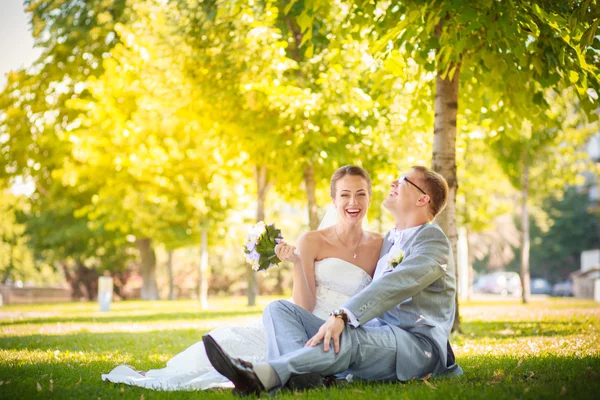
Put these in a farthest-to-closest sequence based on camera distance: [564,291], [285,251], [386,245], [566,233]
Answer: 1. [566,233]
2. [564,291]
3. [386,245]
4. [285,251]

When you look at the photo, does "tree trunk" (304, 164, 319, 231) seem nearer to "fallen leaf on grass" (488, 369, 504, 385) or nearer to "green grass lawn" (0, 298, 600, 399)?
"green grass lawn" (0, 298, 600, 399)

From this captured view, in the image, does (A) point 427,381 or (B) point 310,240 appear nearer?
(A) point 427,381

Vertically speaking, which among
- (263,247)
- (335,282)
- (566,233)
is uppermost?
(566,233)

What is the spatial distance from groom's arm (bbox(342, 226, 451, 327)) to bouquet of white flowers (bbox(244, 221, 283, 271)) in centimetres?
157

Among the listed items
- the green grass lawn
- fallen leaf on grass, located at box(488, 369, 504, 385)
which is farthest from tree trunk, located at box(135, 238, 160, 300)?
fallen leaf on grass, located at box(488, 369, 504, 385)

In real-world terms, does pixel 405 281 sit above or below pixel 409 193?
below

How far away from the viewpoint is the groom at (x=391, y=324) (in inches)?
172

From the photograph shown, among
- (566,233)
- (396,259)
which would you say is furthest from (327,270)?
(566,233)

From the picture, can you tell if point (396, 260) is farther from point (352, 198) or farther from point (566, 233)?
point (566, 233)

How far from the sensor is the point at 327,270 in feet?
18.9

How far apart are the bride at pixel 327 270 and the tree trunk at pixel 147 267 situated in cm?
2539

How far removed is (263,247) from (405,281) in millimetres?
1790

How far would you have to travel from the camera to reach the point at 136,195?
2323cm

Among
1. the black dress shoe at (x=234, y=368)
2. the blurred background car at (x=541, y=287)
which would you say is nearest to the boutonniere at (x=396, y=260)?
the black dress shoe at (x=234, y=368)
